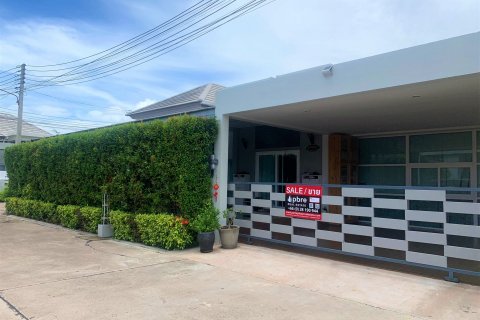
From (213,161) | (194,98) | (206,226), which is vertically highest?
(194,98)

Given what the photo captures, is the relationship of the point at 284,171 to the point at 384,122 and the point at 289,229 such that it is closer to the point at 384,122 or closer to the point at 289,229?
the point at 384,122

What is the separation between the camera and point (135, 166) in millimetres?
9984

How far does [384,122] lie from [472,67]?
4.82 metres

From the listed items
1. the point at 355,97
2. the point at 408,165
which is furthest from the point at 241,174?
the point at 355,97

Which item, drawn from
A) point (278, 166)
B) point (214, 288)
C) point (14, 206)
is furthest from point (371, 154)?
point (14, 206)

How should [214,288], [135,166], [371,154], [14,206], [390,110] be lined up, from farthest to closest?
[14,206]
[371,154]
[135,166]
[390,110]
[214,288]

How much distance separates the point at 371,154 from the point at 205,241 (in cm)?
694

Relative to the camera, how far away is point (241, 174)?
1530 cm

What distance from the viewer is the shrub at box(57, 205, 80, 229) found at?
39.2ft

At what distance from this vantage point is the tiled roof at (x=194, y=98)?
11694mm

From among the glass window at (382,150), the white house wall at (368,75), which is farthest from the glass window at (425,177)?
the white house wall at (368,75)

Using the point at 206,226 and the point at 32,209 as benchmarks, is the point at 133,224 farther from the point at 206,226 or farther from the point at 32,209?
the point at 32,209

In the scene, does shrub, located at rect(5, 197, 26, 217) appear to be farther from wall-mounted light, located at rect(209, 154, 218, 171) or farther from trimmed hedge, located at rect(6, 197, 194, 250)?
wall-mounted light, located at rect(209, 154, 218, 171)

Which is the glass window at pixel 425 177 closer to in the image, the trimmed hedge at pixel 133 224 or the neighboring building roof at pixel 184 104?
the neighboring building roof at pixel 184 104
